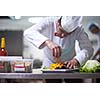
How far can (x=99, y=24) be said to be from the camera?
196cm

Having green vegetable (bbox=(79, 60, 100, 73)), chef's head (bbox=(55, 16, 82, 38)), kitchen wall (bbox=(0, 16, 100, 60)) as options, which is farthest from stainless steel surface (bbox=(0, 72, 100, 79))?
chef's head (bbox=(55, 16, 82, 38))

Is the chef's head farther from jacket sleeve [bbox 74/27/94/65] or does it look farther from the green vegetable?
the green vegetable

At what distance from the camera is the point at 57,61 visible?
197cm

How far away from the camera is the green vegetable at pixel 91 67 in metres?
1.94

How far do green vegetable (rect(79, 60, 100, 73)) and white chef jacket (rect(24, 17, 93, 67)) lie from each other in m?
0.03

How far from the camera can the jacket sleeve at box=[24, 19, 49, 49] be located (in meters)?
1.96

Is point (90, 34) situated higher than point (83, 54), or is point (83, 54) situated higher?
point (90, 34)

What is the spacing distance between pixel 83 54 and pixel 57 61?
0.22 meters

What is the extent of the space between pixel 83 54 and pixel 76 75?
18 cm

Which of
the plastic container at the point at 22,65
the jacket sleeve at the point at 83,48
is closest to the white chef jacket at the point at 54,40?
the jacket sleeve at the point at 83,48
